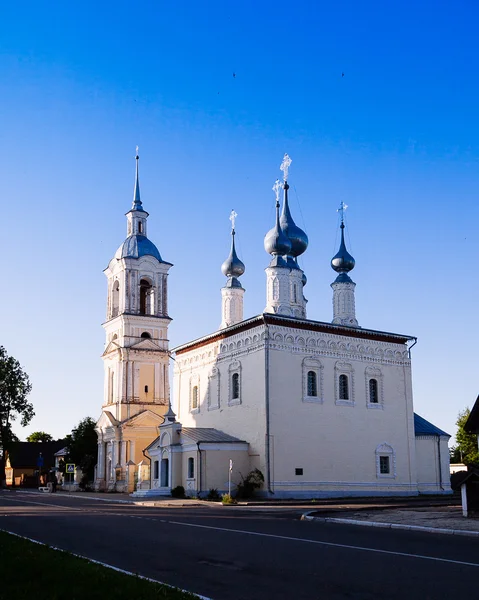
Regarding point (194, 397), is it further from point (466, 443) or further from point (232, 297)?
point (466, 443)

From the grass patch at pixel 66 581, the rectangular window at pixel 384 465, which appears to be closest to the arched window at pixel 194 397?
the rectangular window at pixel 384 465

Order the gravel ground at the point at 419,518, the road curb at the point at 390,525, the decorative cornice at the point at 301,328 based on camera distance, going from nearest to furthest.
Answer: the road curb at the point at 390,525 < the gravel ground at the point at 419,518 < the decorative cornice at the point at 301,328

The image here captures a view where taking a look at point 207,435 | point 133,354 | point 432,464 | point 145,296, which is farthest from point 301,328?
point 145,296

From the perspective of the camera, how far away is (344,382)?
40219 mm

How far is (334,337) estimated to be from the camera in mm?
39844

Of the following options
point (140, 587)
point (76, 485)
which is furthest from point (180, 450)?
point (140, 587)

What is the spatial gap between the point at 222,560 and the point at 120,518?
10.0 metres

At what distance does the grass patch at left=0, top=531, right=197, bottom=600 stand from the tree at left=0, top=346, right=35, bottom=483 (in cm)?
5059

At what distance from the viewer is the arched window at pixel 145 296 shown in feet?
170

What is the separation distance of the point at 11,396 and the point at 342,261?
3057 centimetres

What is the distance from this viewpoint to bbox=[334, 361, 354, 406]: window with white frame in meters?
39.7

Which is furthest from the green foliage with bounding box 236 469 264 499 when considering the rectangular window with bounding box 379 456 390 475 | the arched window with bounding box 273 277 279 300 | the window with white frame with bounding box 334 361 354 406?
the arched window with bounding box 273 277 279 300

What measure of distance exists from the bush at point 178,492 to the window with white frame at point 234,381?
535 centimetres

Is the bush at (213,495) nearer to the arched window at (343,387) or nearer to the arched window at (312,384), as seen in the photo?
the arched window at (312,384)
